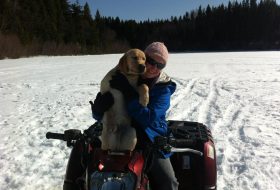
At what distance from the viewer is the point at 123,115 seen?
2.91 m

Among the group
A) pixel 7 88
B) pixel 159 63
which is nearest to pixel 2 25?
pixel 7 88

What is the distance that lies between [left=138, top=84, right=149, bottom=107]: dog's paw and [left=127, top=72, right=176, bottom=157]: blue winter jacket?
29mm

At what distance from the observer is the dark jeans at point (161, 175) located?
9.73ft

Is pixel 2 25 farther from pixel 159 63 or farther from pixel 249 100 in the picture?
pixel 159 63

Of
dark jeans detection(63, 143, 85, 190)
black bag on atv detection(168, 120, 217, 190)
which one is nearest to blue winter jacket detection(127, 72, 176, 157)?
black bag on atv detection(168, 120, 217, 190)

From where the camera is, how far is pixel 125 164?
2613 mm

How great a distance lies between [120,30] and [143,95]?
4435 inches

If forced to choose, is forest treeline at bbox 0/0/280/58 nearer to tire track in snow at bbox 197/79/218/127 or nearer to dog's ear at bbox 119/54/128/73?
tire track in snow at bbox 197/79/218/127

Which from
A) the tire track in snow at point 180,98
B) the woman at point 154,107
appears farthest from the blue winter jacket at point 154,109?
the tire track in snow at point 180,98

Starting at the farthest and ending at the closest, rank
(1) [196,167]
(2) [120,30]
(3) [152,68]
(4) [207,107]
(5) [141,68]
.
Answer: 1. (2) [120,30]
2. (4) [207,107]
3. (1) [196,167]
4. (3) [152,68]
5. (5) [141,68]

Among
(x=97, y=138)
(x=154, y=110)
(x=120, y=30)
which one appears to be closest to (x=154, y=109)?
(x=154, y=110)

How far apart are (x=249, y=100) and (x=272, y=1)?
11006 cm

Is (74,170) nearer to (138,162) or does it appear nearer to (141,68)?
(138,162)

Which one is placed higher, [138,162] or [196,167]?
[138,162]
